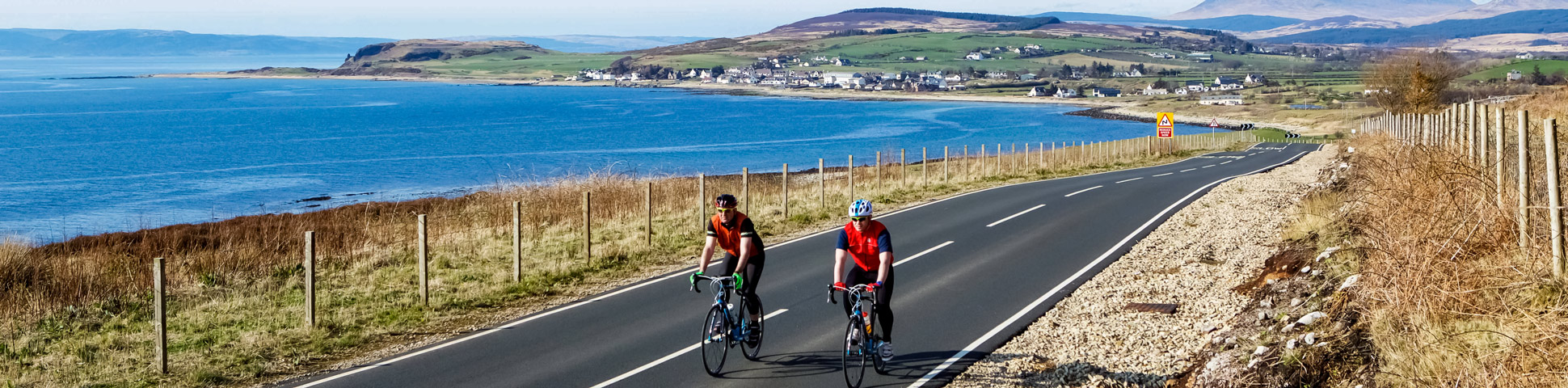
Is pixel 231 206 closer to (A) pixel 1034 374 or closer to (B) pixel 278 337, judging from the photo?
(B) pixel 278 337

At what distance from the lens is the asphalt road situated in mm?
10836

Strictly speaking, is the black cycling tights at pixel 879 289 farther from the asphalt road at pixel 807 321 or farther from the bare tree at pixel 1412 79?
the bare tree at pixel 1412 79

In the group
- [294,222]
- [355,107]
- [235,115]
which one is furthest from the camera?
[355,107]

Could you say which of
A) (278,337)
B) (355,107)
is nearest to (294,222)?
(278,337)

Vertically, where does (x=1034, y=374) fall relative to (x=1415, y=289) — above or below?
below

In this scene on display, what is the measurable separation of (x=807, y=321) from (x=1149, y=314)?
14.3 feet

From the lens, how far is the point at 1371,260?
32.8 ft

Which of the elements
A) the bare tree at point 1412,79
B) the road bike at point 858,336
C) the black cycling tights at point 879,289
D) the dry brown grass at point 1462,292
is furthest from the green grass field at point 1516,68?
the road bike at point 858,336

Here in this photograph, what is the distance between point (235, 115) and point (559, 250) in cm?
13762

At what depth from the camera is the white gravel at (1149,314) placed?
10805 mm

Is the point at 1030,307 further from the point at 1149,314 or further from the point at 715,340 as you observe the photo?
the point at 715,340

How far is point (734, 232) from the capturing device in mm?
10688

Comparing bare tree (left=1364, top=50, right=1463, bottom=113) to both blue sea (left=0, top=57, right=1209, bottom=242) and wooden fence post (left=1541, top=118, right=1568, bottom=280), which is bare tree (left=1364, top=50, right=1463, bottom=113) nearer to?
blue sea (left=0, top=57, right=1209, bottom=242)

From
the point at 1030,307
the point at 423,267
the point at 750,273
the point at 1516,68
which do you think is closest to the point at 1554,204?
the point at 1030,307
